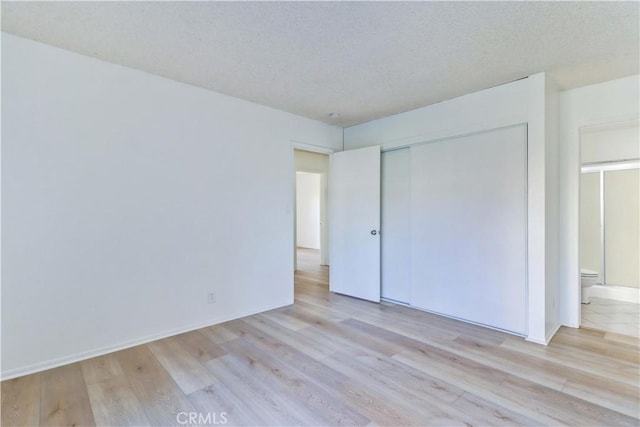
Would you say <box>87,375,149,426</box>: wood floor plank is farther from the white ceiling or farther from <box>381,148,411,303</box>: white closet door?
<box>381,148,411,303</box>: white closet door

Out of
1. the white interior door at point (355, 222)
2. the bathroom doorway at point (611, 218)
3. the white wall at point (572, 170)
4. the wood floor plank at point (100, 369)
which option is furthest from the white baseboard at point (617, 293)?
the wood floor plank at point (100, 369)

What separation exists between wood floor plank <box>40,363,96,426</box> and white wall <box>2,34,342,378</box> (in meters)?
0.18

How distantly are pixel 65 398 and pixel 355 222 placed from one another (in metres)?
3.34

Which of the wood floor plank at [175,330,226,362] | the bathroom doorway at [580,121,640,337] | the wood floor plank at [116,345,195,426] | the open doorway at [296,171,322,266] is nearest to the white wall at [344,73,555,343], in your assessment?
the bathroom doorway at [580,121,640,337]

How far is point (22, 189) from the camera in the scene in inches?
88.0

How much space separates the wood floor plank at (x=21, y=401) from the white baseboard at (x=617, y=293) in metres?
6.16

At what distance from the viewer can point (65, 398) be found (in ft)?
6.44

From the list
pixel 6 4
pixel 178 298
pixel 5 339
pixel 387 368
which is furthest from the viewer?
pixel 178 298

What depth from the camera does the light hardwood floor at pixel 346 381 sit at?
1.81m

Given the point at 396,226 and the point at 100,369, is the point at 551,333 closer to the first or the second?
the point at 396,226

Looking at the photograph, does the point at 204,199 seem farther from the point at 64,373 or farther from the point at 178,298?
the point at 64,373

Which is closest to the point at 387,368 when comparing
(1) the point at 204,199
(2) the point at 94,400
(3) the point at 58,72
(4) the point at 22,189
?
(2) the point at 94,400

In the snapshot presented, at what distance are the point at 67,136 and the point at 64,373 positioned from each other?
70.9 inches

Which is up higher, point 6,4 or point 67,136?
point 6,4
